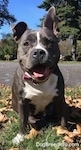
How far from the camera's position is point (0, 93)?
7883 millimetres

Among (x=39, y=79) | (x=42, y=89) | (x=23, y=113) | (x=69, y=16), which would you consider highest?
(x=39, y=79)

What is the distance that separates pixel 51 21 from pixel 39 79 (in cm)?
82

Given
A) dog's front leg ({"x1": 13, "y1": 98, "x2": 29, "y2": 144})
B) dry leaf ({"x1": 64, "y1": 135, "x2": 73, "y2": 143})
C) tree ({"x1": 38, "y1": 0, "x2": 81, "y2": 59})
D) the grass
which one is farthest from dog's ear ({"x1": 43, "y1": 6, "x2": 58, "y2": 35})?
tree ({"x1": 38, "y1": 0, "x2": 81, "y2": 59})

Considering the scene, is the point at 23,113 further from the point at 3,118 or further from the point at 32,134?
the point at 3,118

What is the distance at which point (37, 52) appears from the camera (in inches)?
173

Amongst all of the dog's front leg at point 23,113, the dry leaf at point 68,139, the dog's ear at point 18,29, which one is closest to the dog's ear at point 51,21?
the dog's ear at point 18,29

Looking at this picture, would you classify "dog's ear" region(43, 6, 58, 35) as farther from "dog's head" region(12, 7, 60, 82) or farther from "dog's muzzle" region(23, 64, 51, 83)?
"dog's muzzle" region(23, 64, 51, 83)

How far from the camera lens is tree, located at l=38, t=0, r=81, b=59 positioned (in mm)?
47125

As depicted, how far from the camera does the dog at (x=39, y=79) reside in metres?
→ 4.50

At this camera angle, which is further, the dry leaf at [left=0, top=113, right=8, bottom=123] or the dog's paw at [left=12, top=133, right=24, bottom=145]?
the dry leaf at [left=0, top=113, right=8, bottom=123]

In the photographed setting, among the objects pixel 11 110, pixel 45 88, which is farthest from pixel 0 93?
pixel 45 88

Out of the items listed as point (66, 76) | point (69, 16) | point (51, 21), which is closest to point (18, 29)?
point (51, 21)

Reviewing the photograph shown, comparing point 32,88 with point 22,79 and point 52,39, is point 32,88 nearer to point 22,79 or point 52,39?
point 22,79

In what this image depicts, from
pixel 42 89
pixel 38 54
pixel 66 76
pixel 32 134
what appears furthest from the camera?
pixel 66 76
